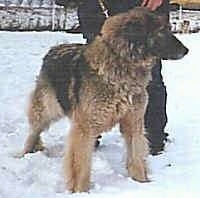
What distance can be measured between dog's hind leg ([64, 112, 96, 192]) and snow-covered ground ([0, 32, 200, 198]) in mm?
94

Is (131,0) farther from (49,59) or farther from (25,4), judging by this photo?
(25,4)

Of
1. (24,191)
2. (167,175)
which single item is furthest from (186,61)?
(24,191)

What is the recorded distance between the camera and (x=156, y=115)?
6.57 m

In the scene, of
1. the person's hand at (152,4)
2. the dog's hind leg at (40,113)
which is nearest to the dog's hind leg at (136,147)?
the dog's hind leg at (40,113)

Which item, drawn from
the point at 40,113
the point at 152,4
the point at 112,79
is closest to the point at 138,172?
the point at 112,79

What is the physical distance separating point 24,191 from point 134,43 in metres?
1.53

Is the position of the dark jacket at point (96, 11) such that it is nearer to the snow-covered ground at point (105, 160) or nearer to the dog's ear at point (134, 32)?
the dog's ear at point (134, 32)

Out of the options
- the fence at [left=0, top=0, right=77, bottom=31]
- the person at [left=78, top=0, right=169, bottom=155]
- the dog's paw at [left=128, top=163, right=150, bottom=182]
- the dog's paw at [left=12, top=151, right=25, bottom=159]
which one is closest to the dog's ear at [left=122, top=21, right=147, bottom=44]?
the person at [left=78, top=0, right=169, bottom=155]

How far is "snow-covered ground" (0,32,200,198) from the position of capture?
5312 millimetres

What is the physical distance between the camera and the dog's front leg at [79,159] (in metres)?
5.30

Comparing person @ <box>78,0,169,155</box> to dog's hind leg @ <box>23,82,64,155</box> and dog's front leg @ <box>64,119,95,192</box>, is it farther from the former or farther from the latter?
dog's front leg @ <box>64,119,95,192</box>

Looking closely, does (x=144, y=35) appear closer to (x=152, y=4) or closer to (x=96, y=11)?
(x=152, y=4)

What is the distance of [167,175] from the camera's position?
19.1ft

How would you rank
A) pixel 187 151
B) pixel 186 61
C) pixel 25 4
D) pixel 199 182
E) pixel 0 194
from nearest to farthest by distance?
1. pixel 0 194
2. pixel 199 182
3. pixel 187 151
4. pixel 186 61
5. pixel 25 4
